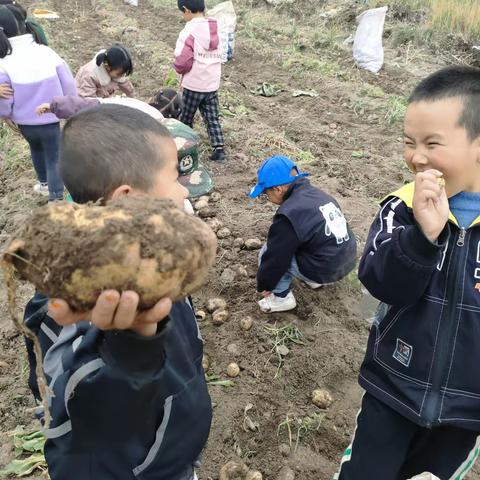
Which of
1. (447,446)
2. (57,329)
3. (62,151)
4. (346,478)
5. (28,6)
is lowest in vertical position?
(28,6)

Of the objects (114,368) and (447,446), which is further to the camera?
(447,446)

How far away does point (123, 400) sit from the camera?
1096mm

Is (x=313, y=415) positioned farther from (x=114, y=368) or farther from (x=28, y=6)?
(x=28, y=6)

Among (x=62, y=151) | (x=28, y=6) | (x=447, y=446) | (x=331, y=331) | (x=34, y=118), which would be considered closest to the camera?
(x=62, y=151)

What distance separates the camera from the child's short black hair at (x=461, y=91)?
1568 millimetres

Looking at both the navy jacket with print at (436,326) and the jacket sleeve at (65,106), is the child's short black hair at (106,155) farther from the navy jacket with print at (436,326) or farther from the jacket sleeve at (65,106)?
the jacket sleeve at (65,106)

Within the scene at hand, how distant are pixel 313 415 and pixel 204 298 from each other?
1127mm

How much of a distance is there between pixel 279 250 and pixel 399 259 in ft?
5.03

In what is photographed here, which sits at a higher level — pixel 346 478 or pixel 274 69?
pixel 346 478

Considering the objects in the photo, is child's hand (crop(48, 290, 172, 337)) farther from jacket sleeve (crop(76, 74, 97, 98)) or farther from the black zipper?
jacket sleeve (crop(76, 74, 97, 98))

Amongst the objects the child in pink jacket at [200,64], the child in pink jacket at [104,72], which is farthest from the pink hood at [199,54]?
the child in pink jacket at [104,72]

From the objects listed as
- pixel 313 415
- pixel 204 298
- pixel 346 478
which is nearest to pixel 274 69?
pixel 204 298

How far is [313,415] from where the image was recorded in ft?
8.17

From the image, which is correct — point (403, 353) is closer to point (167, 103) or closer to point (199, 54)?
point (167, 103)
